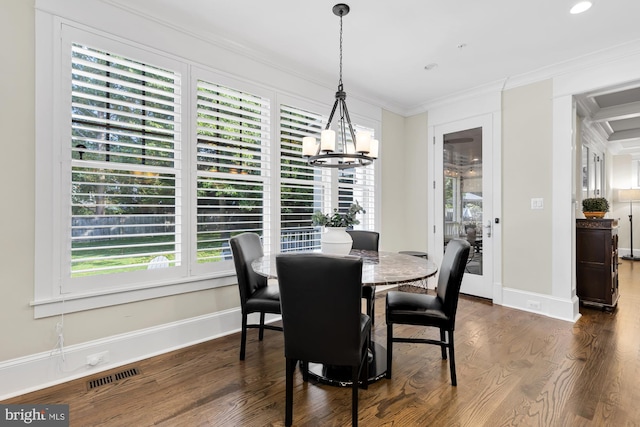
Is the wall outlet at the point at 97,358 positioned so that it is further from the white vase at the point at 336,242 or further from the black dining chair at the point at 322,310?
the white vase at the point at 336,242

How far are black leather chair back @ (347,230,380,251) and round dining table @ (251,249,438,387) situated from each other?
23.8 inches

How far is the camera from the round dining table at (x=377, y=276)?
186 centimetres

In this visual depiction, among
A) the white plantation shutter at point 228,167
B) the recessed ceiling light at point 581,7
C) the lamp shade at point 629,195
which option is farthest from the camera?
the lamp shade at point 629,195

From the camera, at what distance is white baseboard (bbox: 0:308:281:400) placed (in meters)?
1.98

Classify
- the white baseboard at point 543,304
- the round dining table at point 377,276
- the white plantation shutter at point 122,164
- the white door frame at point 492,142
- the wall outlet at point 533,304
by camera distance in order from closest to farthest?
the round dining table at point 377,276 < the white plantation shutter at point 122,164 < the white baseboard at point 543,304 < the wall outlet at point 533,304 < the white door frame at point 492,142

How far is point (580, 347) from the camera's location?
2.63 m

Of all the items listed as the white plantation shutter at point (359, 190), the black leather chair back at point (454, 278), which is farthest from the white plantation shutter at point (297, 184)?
the black leather chair back at point (454, 278)

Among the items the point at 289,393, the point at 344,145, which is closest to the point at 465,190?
the point at 344,145

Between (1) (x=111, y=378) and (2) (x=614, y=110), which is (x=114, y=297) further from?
(2) (x=614, y=110)

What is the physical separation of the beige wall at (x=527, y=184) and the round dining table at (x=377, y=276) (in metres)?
2.03

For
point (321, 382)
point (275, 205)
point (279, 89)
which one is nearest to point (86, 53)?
point (279, 89)

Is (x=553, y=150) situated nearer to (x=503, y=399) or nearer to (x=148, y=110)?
(x=503, y=399)

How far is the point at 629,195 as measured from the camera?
265 inches

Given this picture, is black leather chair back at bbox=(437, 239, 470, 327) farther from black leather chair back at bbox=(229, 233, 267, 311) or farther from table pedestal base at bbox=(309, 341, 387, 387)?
black leather chair back at bbox=(229, 233, 267, 311)
